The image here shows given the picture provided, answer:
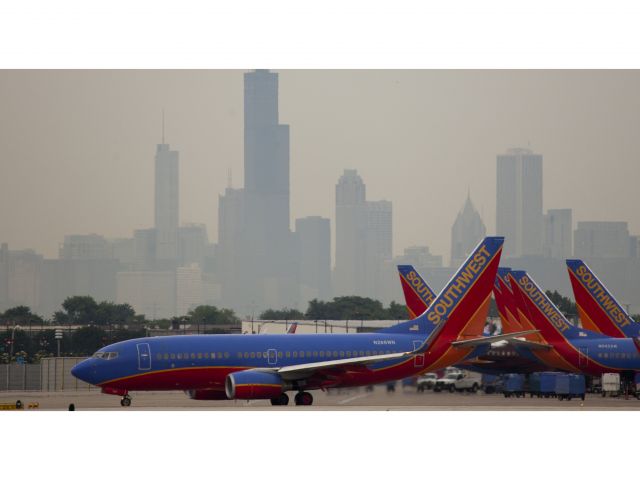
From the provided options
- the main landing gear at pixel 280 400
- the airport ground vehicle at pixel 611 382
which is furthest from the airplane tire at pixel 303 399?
the airport ground vehicle at pixel 611 382

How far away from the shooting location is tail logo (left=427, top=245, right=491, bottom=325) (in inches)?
2068

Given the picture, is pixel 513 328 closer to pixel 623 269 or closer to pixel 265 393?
pixel 265 393

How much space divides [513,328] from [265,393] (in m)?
28.0

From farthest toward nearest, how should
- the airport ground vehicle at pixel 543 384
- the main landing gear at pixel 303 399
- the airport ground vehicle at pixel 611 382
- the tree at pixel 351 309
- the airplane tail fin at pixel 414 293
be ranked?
1. the tree at pixel 351 309
2. the airplane tail fin at pixel 414 293
3. the airport ground vehicle at pixel 543 384
4. the airport ground vehicle at pixel 611 382
5. the main landing gear at pixel 303 399

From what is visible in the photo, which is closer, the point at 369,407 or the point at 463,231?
the point at 369,407

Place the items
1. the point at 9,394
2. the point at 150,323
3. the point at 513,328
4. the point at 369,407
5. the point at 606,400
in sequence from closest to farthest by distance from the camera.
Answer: the point at 369,407 < the point at 606,400 < the point at 9,394 < the point at 513,328 < the point at 150,323

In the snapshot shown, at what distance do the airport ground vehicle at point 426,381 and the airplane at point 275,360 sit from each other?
2479 millimetres

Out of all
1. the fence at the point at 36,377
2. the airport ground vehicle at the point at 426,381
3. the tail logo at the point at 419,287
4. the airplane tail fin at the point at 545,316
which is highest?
the tail logo at the point at 419,287

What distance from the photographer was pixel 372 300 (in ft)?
648

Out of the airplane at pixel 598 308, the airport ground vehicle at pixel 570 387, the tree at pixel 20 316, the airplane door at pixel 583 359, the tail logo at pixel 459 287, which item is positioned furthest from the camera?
the tree at pixel 20 316

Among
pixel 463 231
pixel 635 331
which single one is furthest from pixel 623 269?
pixel 635 331

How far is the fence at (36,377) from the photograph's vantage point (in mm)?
72750

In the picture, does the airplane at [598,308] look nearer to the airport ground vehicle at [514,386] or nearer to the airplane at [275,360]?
the airport ground vehicle at [514,386]

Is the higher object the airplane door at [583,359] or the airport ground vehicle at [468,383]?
the airplane door at [583,359]
